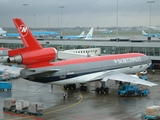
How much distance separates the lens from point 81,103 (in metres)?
39.3

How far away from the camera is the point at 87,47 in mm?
82125

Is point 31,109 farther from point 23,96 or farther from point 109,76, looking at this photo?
point 109,76

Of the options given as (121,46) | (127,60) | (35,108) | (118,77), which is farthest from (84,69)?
(121,46)

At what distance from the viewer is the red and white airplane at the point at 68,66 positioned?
118 feet

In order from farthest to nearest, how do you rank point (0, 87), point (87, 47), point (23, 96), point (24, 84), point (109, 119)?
point (87, 47) < point (24, 84) < point (0, 87) < point (23, 96) < point (109, 119)

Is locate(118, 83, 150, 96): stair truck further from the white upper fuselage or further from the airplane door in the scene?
the airplane door

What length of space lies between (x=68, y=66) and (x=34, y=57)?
8207 millimetres

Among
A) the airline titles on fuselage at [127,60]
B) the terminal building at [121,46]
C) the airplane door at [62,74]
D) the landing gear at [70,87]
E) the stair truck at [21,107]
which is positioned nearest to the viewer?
the stair truck at [21,107]

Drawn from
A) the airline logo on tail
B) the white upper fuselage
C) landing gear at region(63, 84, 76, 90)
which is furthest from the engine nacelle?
landing gear at region(63, 84, 76, 90)

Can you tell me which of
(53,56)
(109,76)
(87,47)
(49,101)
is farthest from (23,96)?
(87,47)

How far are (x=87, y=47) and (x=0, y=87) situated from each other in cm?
3732

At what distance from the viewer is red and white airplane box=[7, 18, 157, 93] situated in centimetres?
3597

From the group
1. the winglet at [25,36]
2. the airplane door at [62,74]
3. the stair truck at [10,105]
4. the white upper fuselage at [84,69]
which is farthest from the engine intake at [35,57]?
the stair truck at [10,105]

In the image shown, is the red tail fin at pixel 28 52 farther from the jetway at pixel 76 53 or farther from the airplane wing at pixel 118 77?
the jetway at pixel 76 53
